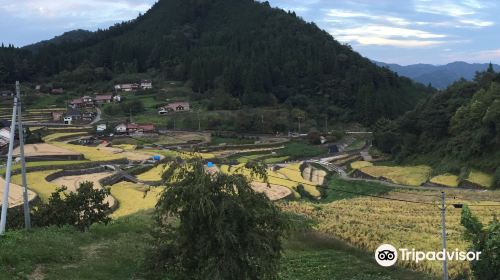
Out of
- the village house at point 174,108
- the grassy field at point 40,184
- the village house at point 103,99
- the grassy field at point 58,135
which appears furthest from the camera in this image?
the village house at point 103,99

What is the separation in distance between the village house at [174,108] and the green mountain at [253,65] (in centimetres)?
532

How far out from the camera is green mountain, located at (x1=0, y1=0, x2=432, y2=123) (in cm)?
7981

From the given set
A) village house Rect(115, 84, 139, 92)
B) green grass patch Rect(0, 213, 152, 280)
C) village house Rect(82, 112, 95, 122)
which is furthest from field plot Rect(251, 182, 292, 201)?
village house Rect(115, 84, 139, 92)

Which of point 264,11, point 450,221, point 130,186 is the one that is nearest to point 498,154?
point 450,221

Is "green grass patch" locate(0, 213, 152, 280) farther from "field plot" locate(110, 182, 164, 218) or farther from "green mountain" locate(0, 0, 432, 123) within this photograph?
"green mountain" locate(0, 0, 432, 123)

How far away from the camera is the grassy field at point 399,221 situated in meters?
16.2

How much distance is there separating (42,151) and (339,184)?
2489 centimetres

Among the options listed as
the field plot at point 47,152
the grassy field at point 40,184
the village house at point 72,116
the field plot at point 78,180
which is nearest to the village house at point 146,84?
the village house at point 72,116

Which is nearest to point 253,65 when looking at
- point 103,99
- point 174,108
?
point 174,108

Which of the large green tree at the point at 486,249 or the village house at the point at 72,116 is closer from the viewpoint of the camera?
the large green tree at the point at 486,249

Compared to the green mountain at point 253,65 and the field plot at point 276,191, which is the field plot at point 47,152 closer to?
the field plot at point 276,191

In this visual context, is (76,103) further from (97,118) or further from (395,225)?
(395,225)

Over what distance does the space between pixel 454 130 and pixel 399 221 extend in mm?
25563

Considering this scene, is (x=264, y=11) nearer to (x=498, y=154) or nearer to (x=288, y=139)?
(x=288, y=139)
